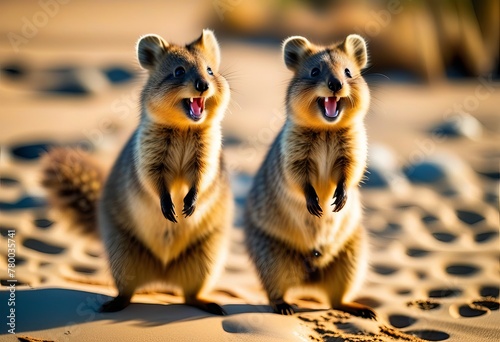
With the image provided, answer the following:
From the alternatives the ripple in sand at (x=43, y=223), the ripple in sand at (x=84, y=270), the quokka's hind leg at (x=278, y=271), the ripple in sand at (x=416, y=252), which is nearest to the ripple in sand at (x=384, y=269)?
the ripple in sand at (x=416, y=252)

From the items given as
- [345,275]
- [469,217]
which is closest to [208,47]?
[345,275]

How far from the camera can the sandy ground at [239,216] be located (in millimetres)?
5258

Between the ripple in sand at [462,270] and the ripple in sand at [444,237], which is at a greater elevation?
the ripple in sand at [444,237]

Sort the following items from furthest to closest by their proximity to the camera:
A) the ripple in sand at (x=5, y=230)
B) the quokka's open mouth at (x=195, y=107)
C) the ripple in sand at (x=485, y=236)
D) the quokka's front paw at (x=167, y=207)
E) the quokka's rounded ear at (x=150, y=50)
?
the ripple in sand at (x=485, y=236) < the ripple in sand at (x=5, y=230) < the quokka's rounded ear at (x=150, y=50) < the quokka's front paw at (x=167, y=207) < the quokka's open mouth at (x=195, y=107)

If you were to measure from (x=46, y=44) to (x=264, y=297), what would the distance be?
A: 11.5m

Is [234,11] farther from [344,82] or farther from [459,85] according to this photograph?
[344,82]

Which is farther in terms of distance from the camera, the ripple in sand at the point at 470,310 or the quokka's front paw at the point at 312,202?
the ripple in sand at the point at 470,310

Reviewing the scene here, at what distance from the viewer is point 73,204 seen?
6.21 metres

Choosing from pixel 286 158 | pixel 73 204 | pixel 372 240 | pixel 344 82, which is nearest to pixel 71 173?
pixel 73 204

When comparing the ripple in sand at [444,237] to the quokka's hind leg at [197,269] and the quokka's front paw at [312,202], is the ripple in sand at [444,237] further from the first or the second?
the quokka's hind leg at [197,269]

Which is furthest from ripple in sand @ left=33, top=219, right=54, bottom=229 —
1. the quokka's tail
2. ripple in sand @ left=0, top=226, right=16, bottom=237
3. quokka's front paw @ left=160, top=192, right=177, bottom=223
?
quokka's front paw @ left=160, top=192, right=177, bottom=223

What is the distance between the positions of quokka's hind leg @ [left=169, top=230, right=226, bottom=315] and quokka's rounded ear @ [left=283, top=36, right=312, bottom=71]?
149 cm

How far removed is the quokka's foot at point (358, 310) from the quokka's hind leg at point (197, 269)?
1108 mm

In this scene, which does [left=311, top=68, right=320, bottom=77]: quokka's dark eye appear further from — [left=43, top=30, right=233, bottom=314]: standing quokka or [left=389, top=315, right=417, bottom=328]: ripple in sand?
[left=389, top=315, right=417, bottom=328]: ripple in sand
